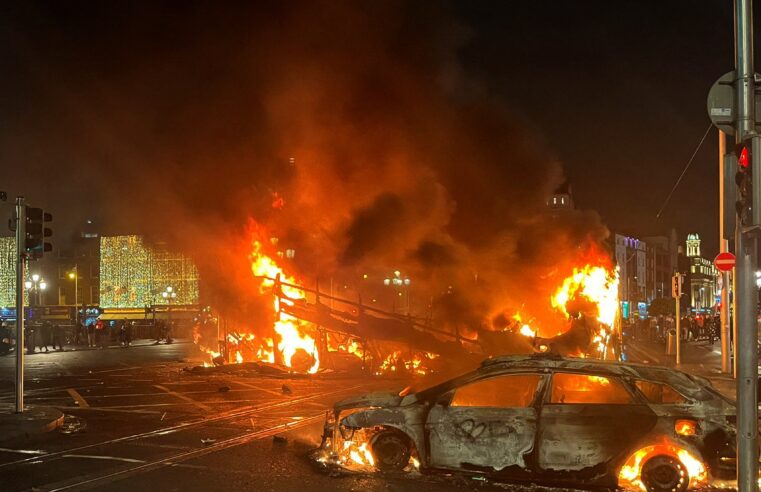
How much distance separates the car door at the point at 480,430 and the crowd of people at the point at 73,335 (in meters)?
26.3

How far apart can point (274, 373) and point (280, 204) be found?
5.87 m

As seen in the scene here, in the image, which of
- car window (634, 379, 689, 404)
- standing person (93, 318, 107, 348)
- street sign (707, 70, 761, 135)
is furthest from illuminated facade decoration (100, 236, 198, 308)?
street sign (707, 70, 761, 135)

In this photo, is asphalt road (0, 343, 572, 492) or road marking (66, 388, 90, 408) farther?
road marking (66, 388, 90, 408)

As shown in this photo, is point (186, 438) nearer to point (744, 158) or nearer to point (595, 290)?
point (744, 158)

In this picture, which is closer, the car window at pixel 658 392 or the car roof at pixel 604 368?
the car window at pixel 658 392

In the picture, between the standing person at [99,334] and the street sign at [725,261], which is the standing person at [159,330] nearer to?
the standing person at [99,334]

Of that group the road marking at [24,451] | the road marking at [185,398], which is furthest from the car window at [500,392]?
the road marking at [185,398]

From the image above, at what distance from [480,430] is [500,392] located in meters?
0.71

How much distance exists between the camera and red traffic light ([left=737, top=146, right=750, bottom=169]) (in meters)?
5.05

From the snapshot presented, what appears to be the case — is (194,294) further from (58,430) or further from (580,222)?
(58,430)

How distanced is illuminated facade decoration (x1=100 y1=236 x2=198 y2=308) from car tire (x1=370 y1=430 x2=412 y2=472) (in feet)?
161

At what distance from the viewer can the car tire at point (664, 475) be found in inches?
251

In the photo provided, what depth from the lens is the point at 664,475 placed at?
21.0ft

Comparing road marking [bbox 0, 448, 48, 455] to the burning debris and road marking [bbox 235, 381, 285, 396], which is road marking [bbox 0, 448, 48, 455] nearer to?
road marking [bbox 235, 381, 285, 396]
